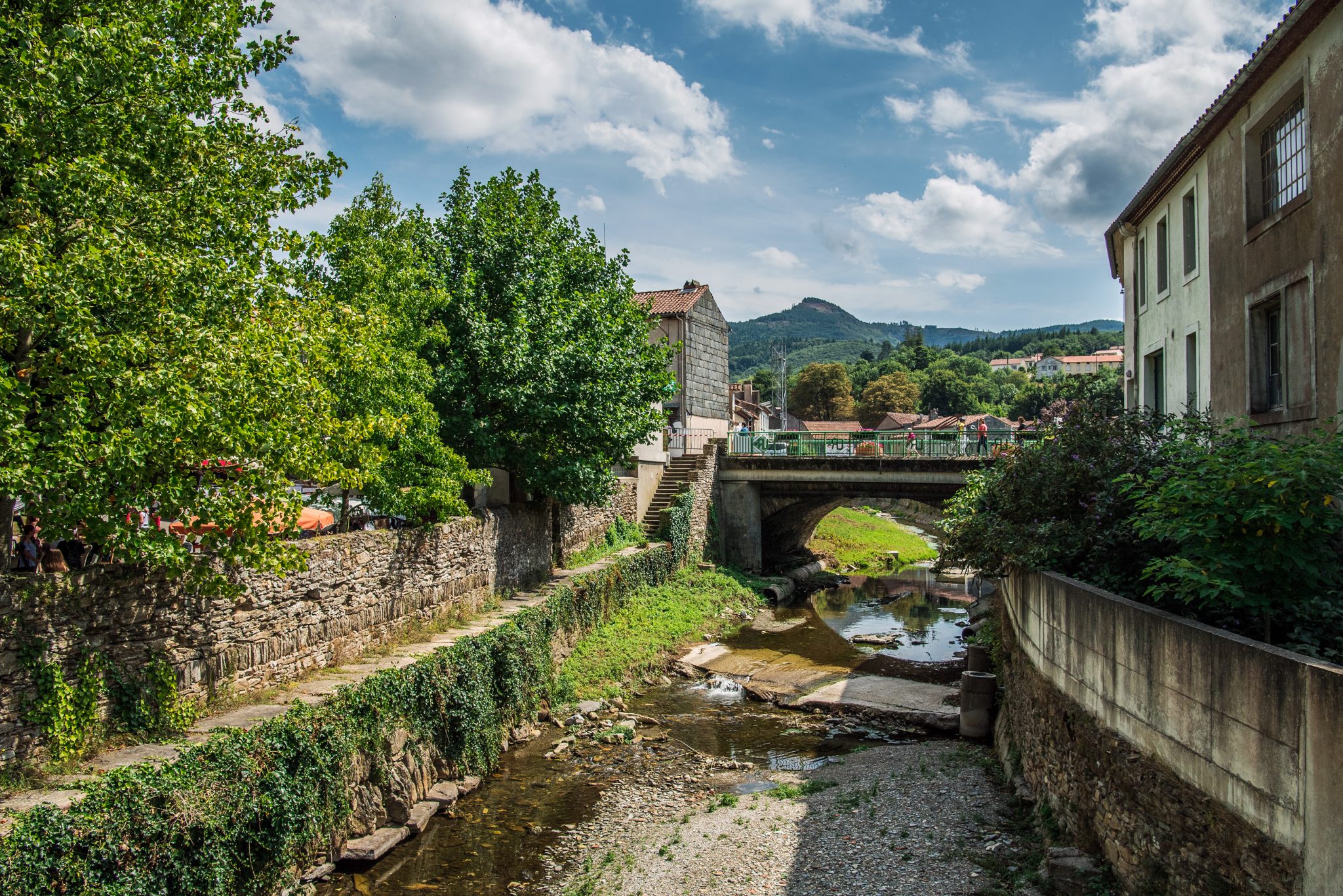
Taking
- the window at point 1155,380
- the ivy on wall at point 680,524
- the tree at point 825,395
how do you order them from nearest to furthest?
the window at point 1155,380 → the ivy on wall at point 680,524 → the tree at point 825,395

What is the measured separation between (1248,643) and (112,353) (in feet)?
34.4

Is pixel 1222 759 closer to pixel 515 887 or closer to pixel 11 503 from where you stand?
pixel 515 887

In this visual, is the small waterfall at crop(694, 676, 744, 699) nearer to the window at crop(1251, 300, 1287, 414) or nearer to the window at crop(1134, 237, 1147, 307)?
the window at crop(1251, 300, 1287, 414)

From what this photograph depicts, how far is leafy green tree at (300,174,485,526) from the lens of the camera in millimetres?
13992

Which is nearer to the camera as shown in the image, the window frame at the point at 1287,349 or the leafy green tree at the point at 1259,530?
the leafy green tree at the point at 1259,530

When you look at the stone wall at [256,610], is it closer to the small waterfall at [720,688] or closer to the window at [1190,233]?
the small waterfall at [720,688]

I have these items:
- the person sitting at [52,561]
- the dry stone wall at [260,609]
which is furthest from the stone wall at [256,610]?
the person sitting at [52,561]

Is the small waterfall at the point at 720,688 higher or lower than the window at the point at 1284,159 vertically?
lower

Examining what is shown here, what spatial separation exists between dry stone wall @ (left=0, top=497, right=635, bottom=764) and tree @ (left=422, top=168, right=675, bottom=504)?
207cm

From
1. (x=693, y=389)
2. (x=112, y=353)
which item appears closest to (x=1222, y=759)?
(x=112, y=353)

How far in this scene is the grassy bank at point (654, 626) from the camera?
19.7 m

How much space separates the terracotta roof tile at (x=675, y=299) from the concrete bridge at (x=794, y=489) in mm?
7317

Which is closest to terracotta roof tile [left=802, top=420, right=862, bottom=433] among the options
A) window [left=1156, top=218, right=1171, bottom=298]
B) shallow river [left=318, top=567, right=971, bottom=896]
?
shallow river [left=318, top=567, right=971, bottom=896]

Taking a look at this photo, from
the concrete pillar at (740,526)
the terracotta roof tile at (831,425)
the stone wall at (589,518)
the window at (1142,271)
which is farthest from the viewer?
the terracotta roof tile at (831,425)
